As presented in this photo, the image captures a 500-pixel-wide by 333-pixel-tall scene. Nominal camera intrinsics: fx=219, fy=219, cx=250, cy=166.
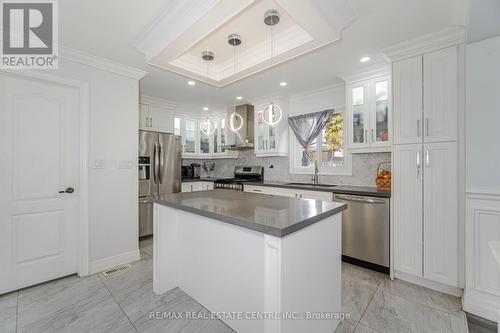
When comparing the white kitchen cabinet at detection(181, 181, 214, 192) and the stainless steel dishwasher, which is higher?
the white kitchen cabinet at detection(181, 181, 214, 192)

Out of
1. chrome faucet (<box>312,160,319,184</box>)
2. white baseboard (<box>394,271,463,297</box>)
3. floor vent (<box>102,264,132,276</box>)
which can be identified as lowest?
floor vent (<box>102,264,132,276</box>)

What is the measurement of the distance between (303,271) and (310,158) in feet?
9.18

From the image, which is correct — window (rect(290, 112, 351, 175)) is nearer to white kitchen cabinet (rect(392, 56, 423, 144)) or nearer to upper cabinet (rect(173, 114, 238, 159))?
white kitchen cabinet (rect(392, 56, 423, 144))

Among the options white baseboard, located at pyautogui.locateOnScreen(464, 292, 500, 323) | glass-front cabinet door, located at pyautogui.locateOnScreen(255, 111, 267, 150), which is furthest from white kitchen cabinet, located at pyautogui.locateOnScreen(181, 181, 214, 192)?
white baseboard, located at pyautogui.locateOnScreen(464, 292, 500, 323)

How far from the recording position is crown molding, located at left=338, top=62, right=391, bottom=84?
8.96 ft

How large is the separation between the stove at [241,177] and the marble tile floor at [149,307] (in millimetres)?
2020

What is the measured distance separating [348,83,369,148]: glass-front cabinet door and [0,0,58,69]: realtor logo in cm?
328

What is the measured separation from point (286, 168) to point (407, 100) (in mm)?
2228

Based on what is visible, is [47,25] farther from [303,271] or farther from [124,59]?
[303,271]

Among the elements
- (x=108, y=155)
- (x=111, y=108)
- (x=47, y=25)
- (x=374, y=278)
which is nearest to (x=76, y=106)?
(x=111, y=108)

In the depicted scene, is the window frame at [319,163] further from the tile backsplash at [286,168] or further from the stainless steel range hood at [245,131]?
the stainless steel range hood at [245,131]

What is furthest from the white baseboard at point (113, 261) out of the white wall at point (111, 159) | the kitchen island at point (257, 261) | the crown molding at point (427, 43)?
the crown molding at point (427, 43)

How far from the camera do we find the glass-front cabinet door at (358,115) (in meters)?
2.90

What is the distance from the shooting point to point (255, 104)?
427cm
